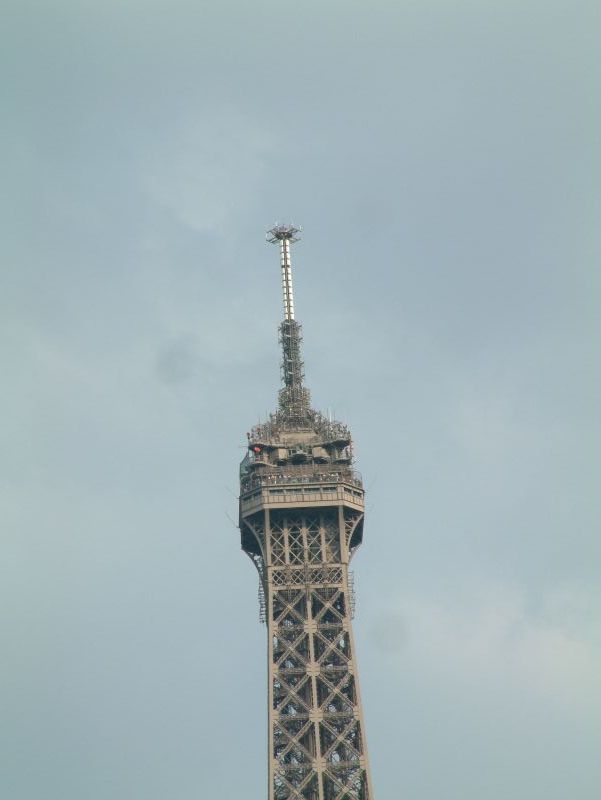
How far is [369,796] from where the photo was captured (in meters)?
197

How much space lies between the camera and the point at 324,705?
19988 centimetres

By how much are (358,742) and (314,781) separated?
19.8 feet

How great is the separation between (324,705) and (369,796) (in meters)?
10.2

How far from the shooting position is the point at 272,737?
7830 inches

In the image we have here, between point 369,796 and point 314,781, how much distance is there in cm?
573

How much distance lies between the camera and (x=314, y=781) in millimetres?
197375

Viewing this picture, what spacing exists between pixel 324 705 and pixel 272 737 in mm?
6215

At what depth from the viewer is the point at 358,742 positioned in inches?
7840

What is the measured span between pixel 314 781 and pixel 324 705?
7761 mm
